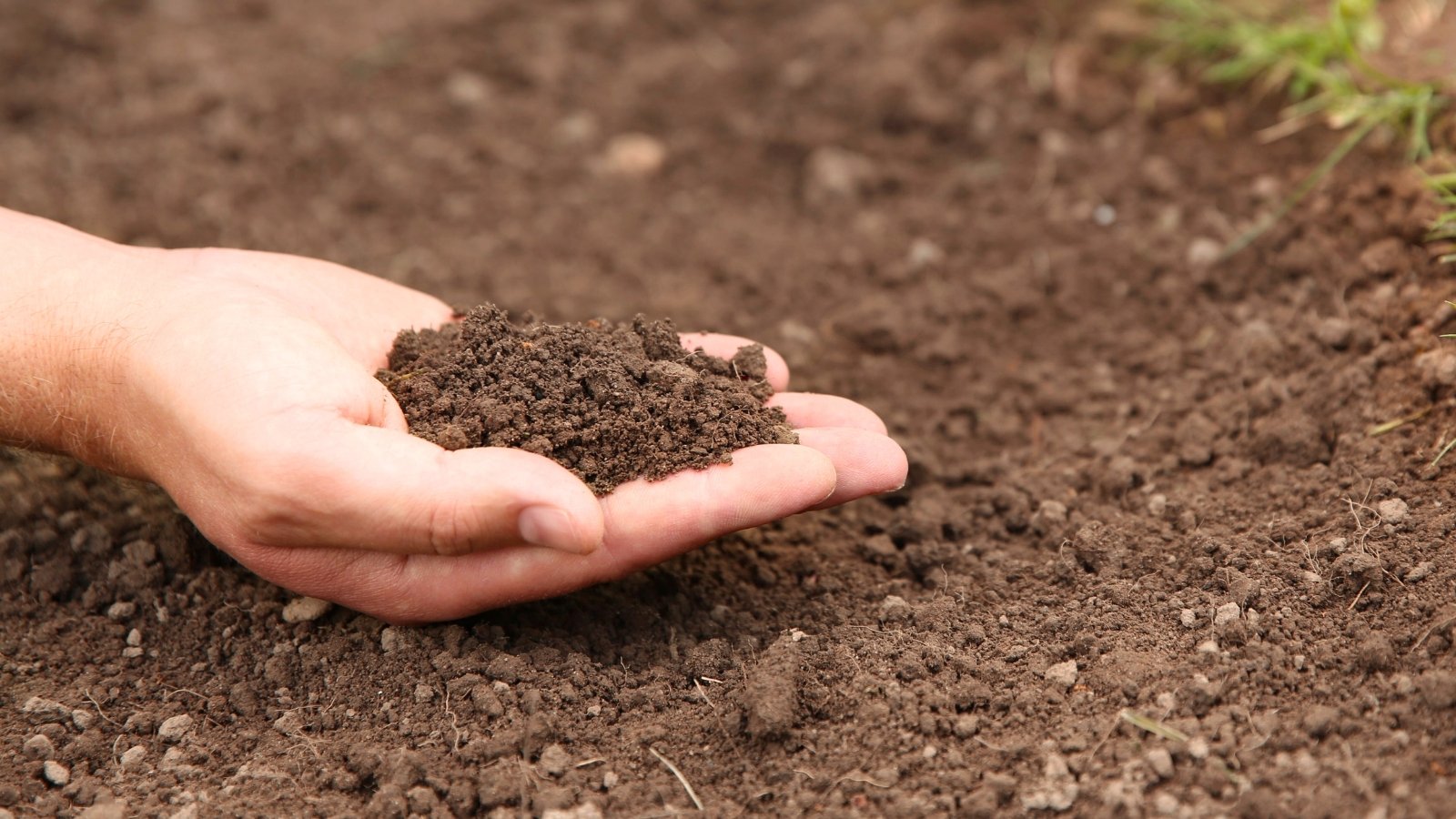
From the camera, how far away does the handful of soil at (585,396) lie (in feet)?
7.30

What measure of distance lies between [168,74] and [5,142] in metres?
0.60

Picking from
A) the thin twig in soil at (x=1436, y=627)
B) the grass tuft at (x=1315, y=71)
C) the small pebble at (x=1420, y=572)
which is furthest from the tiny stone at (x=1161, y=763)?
the grass tuft at (x=1315, y=71)

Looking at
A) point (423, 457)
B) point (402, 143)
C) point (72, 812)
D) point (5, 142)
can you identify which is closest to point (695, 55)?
point (402, 143)

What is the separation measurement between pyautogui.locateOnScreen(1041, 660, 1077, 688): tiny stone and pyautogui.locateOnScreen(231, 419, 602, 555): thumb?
894mm

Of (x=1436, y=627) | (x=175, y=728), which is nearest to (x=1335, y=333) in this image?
(x=1436, y=627)

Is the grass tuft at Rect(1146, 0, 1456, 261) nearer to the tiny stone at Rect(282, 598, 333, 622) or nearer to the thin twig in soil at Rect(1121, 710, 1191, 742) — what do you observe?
the thin twig in soil at Rect(1121, 710, 1191, 742)

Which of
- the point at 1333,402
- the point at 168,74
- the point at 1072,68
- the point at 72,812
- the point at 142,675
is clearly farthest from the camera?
the point at 168,74

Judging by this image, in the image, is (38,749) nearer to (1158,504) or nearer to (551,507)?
(551,507)

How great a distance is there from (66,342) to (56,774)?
879mm

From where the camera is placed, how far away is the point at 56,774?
6.74 ft

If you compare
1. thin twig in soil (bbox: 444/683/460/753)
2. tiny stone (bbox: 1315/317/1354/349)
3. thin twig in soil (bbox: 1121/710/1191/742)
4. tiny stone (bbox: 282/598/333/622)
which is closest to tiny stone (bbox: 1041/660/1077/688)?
thin twig in soil (bbox: 1121/710/1191/742)

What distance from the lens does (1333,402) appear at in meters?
2.63

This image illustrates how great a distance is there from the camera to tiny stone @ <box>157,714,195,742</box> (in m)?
2.14

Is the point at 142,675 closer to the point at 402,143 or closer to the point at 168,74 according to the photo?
the point at 402,143
